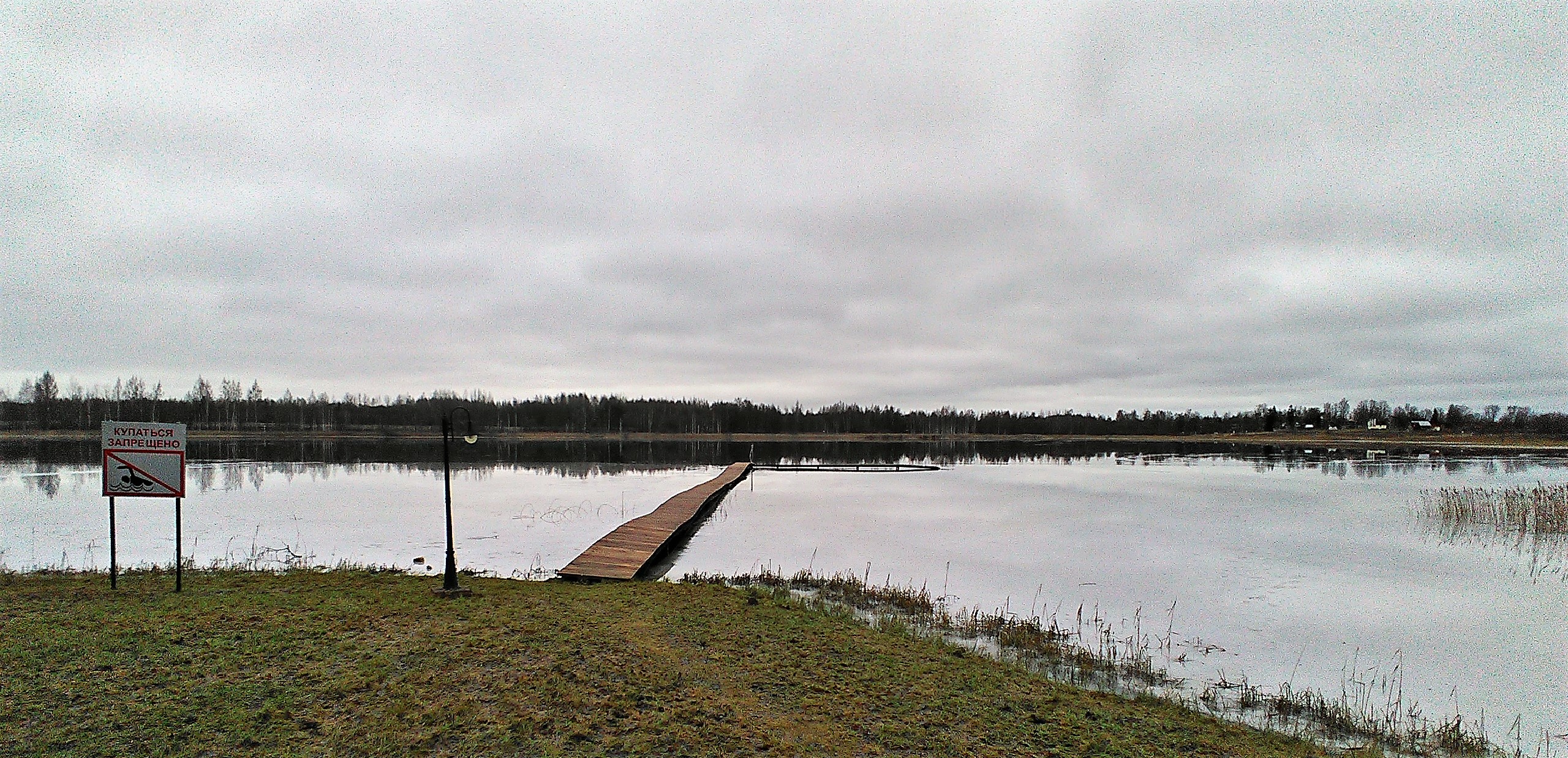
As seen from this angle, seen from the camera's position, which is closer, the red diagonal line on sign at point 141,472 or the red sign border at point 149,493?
the red sign border at point 149,493

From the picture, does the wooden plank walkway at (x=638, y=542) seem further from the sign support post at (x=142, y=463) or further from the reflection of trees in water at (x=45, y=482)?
the reflection of trees in water at (x=45, y=482)

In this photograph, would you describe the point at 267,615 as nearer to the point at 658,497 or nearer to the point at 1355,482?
the point at 658,497

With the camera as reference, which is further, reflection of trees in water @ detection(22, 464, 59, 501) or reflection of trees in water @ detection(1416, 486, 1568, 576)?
reflection of trees in water @ detection(22, 464, 59, 501)

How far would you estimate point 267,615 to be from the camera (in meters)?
7.90

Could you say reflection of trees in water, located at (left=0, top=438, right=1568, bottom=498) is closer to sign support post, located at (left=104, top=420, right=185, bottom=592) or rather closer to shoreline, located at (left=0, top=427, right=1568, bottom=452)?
shoreline, located at (left=0, top=427, right=1568, bottom=452)

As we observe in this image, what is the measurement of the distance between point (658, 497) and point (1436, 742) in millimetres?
22836

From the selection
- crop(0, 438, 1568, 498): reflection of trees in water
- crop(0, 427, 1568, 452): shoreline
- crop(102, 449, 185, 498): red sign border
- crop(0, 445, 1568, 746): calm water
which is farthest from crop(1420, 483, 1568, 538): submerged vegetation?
crop(0, 427, 1568, 452): shoreline

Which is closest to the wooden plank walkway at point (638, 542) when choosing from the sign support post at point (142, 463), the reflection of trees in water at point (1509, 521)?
the sign support post at point (142, 463)

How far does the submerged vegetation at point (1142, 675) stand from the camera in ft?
23.1

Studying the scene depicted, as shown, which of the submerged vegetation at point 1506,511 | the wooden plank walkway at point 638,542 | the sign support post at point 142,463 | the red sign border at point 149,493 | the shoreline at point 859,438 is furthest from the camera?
the shoreline at point 859,438

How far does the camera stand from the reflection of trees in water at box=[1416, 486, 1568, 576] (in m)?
17.9

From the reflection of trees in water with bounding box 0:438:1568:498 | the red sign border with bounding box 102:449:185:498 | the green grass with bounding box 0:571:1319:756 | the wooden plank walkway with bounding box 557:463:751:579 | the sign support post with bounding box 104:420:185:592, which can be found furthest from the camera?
the reflection of trees in water with bounding box 0:438:1568:498

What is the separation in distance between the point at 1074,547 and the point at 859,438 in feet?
347

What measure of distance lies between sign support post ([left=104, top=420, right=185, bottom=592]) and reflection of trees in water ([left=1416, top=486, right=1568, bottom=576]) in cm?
2436
